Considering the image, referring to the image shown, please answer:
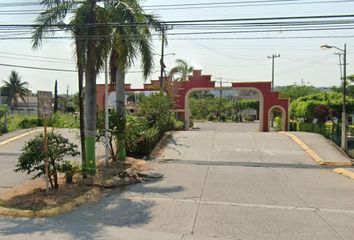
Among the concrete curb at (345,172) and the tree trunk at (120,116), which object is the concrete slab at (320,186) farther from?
the tree trunk at (120,116)

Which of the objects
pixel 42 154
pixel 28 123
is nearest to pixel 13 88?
pixel 28 123

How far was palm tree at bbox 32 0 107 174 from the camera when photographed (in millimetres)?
12742

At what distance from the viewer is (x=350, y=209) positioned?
10.3 m

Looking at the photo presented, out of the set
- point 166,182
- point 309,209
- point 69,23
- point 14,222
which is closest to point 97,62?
point 69,23

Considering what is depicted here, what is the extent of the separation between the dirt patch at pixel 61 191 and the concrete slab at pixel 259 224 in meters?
3.35

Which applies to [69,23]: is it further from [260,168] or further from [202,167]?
[260,168]

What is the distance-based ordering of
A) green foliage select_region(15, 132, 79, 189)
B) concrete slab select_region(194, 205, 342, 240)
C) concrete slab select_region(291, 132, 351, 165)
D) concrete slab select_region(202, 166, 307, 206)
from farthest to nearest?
concrete slab select_region(291, 132, 351, 165)
concrete slab select_region(202, 166, 307, 206)
green foliage select_region(15, 132, 79, 189)
concrete slab select_region(194, 205, 342, 240)

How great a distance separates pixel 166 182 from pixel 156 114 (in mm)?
11079

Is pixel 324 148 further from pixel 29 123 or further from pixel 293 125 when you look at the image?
pixel 29 123

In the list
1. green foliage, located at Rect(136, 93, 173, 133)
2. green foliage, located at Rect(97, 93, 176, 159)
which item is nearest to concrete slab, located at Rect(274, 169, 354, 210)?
green foliage, located at Rect(97, 93, 176, 159)

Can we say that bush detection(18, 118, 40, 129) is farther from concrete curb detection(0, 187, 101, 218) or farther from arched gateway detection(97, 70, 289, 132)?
concrete curb detection(0, 187, 101, 218)

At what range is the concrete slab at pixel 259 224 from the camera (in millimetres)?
7863

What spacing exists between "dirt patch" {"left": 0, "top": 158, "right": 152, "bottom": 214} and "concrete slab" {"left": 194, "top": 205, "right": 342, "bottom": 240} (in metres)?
3.35

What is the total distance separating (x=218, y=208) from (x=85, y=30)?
6555mm
